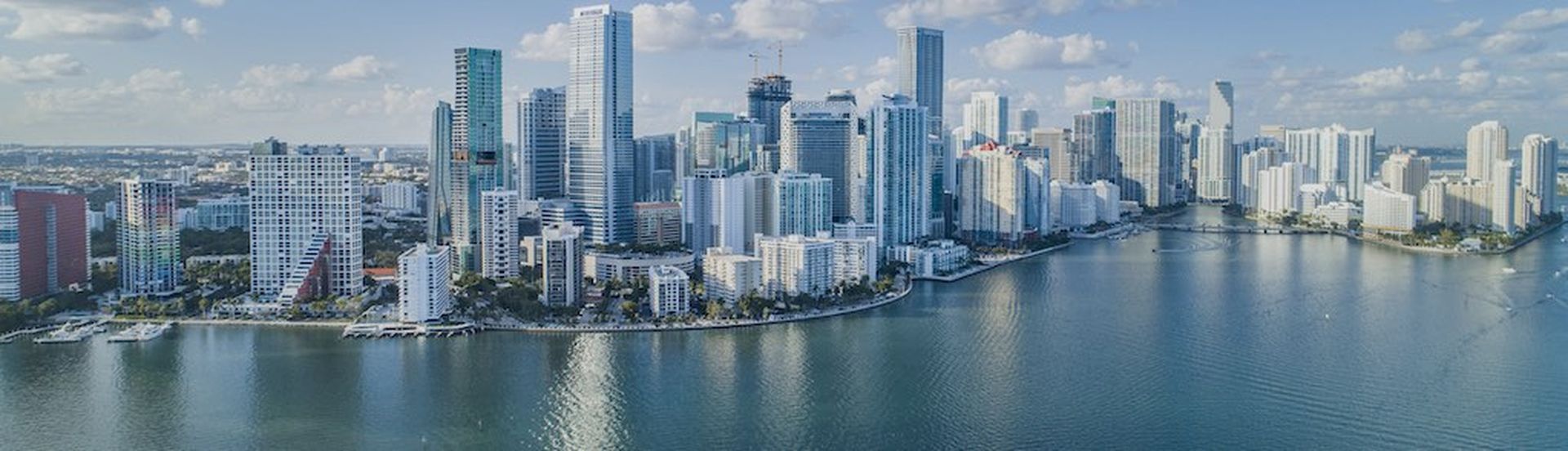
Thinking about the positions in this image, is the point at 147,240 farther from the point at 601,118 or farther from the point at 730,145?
the point at 730,145

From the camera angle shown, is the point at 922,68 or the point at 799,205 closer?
the point at 799,205

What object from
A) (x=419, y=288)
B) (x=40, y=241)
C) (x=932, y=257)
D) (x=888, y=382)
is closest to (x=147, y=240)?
(x=40, y=241)

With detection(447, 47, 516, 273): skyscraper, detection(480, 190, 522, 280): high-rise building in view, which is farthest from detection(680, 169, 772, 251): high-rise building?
detection(480, 190, 522, 280): high-rise building

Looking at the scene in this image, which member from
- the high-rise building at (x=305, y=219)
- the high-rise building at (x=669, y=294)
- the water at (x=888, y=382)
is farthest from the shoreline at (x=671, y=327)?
the high-rise building at (x=305, y=219)

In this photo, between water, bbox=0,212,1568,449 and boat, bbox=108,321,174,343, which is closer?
water, bbox=0,212,1568,449

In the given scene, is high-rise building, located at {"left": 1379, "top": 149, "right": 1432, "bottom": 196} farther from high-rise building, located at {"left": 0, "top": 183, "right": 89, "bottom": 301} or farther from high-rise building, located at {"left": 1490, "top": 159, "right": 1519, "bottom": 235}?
high-rise building, located at {"left": 0, "top": 183, "right": 89, "bottom": 301}

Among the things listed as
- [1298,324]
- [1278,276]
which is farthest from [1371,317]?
[1278,276]
